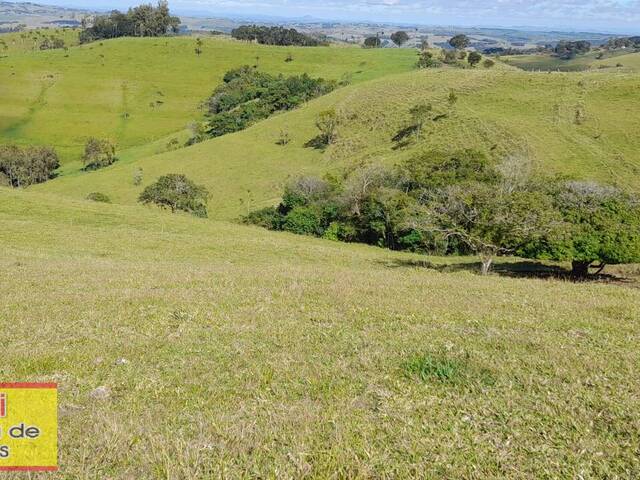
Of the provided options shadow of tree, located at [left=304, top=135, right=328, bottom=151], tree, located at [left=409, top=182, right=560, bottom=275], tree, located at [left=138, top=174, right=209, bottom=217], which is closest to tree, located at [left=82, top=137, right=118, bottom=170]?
shadow of tree, located at [left=304, top=135, right=328, bottom=151]

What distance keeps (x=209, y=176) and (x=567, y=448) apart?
88.5 metres

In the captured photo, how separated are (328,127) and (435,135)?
22070mm

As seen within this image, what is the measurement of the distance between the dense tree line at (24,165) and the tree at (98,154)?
27.1ft

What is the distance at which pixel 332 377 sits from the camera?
819 centimetres

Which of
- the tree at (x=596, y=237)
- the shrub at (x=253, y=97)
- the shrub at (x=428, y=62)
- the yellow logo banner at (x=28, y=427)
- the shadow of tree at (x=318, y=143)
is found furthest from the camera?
the shrub at (x=428, y=62)

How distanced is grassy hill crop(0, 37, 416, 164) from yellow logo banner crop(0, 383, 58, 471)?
128879mm

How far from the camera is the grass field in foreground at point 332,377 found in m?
5.75

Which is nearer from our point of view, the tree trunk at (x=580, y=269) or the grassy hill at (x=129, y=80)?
the tree trunk at (x=580, y=269)

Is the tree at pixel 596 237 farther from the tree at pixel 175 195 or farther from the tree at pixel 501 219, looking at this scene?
the tree at pixel 175 195

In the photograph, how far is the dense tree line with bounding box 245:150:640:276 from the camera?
88.8 ft

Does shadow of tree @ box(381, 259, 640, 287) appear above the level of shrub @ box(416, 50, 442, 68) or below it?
below

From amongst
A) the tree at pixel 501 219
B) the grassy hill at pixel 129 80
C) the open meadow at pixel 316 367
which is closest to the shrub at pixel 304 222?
the open meadow at pixel 316 367

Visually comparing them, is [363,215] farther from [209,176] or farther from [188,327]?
[188,327]

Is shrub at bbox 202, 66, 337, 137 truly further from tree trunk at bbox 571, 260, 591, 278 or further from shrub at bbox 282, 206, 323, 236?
tree trunk at bbox 571, 260, 591, 278
